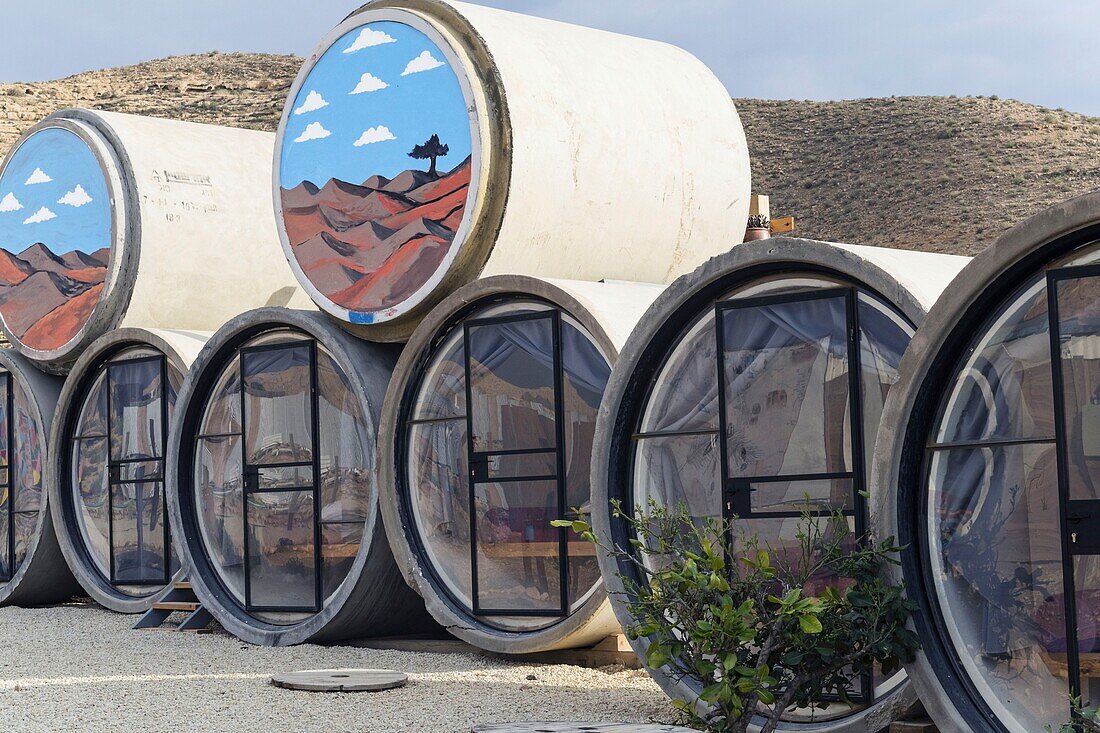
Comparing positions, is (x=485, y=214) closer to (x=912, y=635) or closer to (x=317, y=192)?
(x=317, y=192)

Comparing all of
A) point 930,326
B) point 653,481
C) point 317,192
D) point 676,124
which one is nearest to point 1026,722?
point 930,326

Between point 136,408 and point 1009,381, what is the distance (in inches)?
330

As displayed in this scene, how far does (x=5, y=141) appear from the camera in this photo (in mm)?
37562

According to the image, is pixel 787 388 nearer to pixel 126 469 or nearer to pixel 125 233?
pixel 126 469

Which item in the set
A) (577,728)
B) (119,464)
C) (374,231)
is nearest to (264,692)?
(577,728)

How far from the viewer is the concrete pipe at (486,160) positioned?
9.03 meters

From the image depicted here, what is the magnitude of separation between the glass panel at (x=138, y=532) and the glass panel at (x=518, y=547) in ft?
13.7

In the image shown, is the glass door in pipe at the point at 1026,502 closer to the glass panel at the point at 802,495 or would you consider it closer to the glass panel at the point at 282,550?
the glass panel at the point at 802,495

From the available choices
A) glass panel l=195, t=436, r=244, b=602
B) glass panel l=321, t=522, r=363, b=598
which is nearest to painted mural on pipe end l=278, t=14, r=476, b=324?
glass panel l=321, t=522, r=363, b=598

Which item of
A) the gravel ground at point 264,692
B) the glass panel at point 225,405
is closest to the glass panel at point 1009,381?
the gravel ground at point 264,692

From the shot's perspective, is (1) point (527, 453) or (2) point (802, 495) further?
(1) point (527, 453)

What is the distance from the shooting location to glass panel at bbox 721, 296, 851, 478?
263 inches

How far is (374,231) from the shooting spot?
963 centimetres

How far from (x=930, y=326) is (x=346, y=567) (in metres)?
5.36
